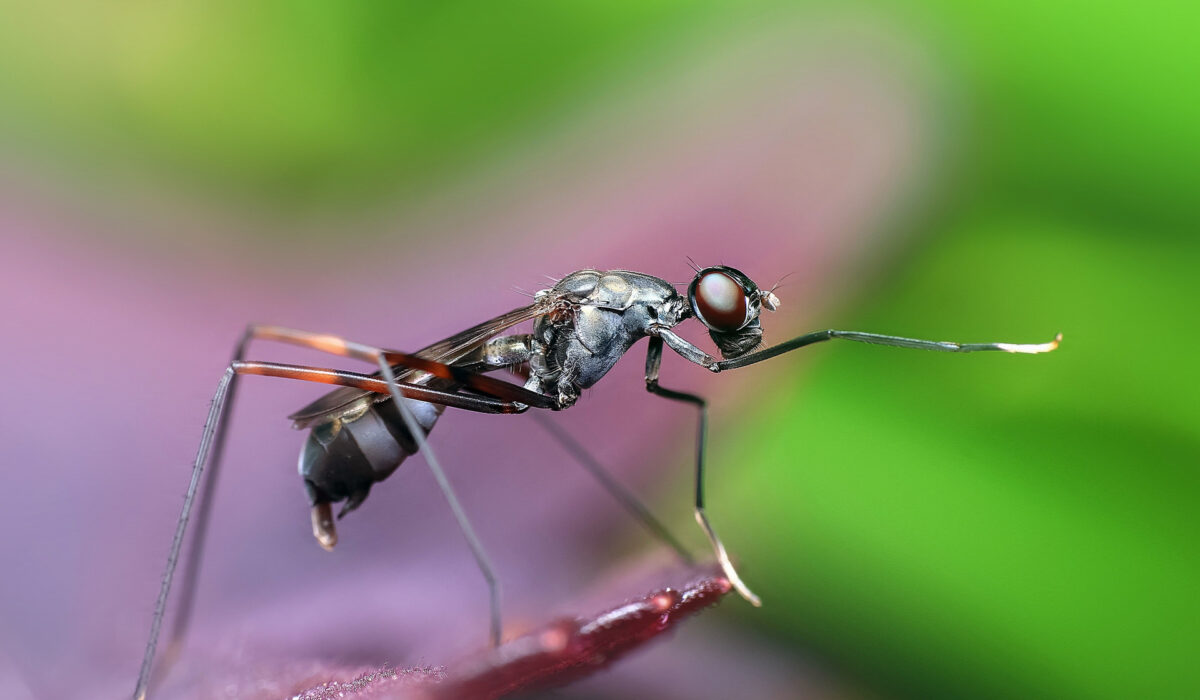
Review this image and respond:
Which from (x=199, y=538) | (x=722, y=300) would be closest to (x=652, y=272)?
(x=722, y=300)

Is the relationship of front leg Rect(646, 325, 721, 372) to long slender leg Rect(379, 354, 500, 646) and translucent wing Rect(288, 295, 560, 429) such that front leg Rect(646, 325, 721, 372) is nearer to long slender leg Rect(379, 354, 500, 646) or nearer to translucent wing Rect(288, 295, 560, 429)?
translucent wing Rect(288, 295, 560, 429)

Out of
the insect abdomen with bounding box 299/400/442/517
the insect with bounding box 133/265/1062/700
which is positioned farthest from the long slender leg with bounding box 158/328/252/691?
the insect abdomen with bounding box 299/400/442/517

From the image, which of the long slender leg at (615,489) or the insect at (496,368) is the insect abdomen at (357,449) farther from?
the long slender leg at (615,489)

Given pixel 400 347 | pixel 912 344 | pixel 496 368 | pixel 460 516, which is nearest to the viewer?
pixel 460 516

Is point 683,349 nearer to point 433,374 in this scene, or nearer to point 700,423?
point 700,423

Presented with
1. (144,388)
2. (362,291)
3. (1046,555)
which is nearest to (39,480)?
(144,388)
